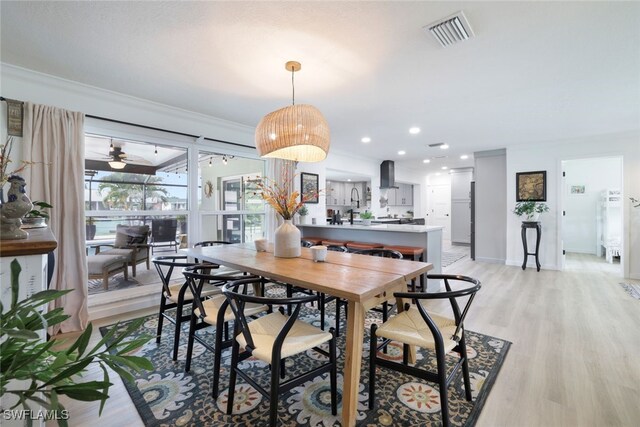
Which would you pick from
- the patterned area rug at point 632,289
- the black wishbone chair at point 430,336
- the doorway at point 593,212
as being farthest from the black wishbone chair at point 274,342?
the doorway at point 593,212

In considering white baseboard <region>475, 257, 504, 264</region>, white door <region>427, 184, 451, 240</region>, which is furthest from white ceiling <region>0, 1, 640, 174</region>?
white door <region>427, 184, 451, 240</region>

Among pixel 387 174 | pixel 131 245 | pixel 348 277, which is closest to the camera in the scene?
pixel 348 277

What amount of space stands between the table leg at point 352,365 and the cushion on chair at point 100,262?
3157mm

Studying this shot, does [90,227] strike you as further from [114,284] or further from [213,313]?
[213,313]

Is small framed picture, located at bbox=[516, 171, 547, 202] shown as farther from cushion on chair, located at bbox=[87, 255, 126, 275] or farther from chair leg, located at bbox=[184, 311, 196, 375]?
cushion on chair, located at bbox=[87, 255, 126, 275]

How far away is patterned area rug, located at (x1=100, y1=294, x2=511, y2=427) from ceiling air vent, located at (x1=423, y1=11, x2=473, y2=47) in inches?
95.8

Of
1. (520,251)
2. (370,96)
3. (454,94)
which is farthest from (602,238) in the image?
(370,96)

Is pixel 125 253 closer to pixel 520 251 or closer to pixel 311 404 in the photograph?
pixel 311 404

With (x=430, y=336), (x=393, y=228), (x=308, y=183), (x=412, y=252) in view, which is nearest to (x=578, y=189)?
(x=393, y=228)

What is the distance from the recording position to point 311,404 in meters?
1.78

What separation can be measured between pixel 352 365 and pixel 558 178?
587 centimetres

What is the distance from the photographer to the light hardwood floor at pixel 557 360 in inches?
66.4

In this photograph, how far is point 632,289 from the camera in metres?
4.07

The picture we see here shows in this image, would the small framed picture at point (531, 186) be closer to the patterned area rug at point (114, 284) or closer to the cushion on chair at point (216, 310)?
the cushion on chair at point (216, 310)
